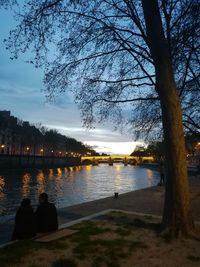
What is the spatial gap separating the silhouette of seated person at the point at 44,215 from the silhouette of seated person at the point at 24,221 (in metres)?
0.43

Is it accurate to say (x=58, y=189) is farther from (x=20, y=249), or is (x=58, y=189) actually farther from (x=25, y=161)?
(x=25, y=161)

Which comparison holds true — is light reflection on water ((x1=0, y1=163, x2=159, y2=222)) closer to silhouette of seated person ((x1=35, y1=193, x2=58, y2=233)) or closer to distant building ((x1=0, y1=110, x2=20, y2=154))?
silhouette of seated person ((x1=35, y1=193, x2=58, y2=233))

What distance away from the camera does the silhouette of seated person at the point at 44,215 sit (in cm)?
1094

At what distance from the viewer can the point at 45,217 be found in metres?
11.0

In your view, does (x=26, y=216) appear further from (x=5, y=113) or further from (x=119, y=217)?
(x=5, y=113)

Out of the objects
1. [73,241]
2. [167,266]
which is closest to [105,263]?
[167,266]

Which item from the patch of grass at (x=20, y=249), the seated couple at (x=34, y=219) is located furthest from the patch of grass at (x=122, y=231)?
the patch of grass at (x=20, y=249)

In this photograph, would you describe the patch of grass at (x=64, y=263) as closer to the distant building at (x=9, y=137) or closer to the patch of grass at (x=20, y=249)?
the patch of grass at (x=20, y=249)

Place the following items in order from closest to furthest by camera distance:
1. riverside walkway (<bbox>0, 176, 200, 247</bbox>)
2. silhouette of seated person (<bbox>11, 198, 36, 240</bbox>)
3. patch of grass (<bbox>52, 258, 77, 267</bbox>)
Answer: patch of grass (<bbox>52, 258, 77, 267</bbox>) → silhouette of seated person (<bbox>11, 198, 36, 240</bbox>) → riverside walkway (<bbox>0, 176, 200, 247</bbox>)

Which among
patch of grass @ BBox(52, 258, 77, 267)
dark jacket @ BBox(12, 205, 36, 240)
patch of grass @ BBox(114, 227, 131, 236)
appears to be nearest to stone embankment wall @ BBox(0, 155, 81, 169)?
patch of grass @ BBox(114, 227, 131, 236)

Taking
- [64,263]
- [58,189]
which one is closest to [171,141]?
[64,263]

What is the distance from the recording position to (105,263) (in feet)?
27.9

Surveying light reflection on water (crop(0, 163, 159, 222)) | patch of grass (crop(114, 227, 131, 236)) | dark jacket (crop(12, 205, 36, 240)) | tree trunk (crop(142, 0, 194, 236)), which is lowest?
light reflection on water (crop(0, 163, 159, 222))

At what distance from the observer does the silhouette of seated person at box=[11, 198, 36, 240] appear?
10.2 metres
